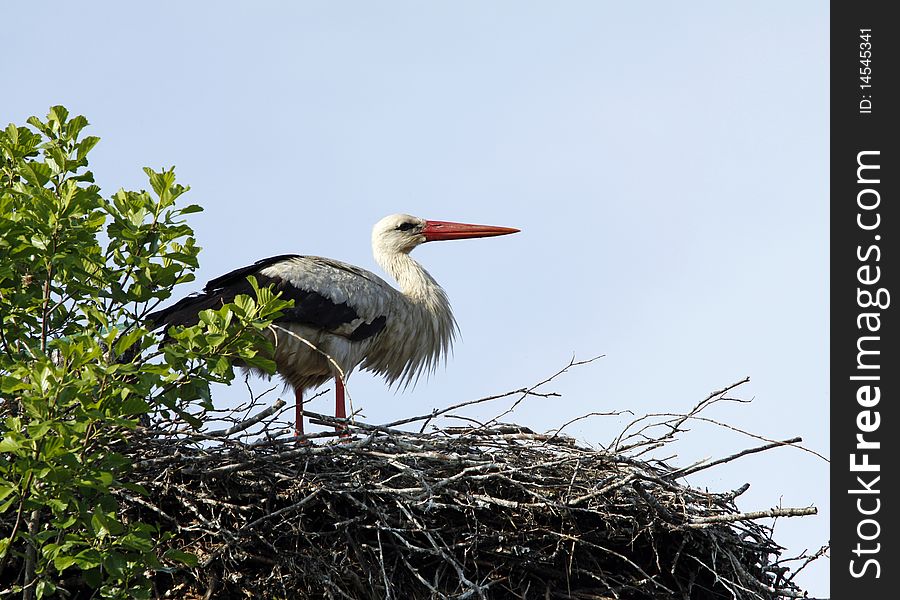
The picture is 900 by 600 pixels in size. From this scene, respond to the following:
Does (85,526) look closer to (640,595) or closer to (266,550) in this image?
(266,550)

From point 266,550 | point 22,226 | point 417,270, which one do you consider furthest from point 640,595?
point 417,270

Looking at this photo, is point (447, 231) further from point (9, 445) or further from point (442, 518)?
point (9, 445)

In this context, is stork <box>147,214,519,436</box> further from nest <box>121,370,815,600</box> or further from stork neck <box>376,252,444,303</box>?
nest <box>121,370,815,600</box>

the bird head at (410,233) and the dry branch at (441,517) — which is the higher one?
the bird head at (410,233)

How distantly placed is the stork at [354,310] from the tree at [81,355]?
188cm

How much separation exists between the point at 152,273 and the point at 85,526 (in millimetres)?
946

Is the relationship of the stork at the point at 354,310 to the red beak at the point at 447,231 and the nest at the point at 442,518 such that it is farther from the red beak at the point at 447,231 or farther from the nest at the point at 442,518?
the nest at the point at 442,518

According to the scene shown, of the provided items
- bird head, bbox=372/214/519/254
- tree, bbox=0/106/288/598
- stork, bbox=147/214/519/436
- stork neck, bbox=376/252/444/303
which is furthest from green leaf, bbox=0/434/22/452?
bird head, bbox=372/214/519/254

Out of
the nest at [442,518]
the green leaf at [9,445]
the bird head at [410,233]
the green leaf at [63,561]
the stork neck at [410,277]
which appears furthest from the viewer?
the bird head at [410,233]

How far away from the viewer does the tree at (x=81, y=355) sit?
3.73 metres


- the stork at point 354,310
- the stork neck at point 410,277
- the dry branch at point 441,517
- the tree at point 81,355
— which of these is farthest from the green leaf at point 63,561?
the stork neck at point 410,277

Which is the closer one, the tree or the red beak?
the tree

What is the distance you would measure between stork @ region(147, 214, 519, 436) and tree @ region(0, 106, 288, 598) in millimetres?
1876

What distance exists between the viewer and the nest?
471cm
